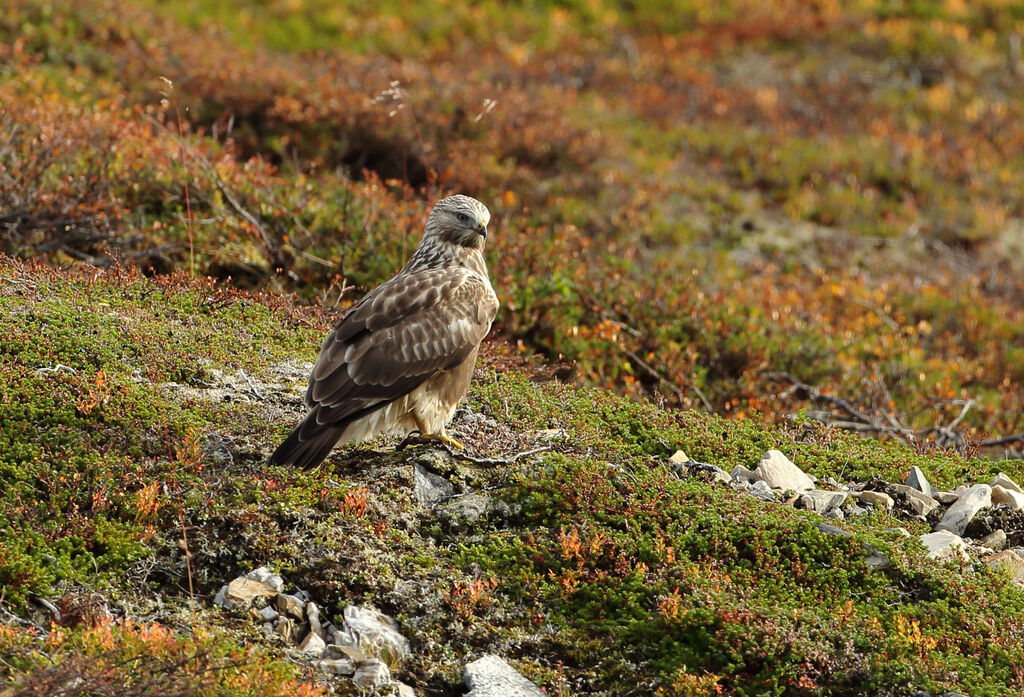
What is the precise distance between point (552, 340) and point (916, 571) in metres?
5.35

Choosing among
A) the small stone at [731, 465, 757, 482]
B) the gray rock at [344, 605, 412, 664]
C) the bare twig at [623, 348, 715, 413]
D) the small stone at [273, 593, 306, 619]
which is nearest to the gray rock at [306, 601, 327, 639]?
the small stone at [273, 593, 306, 619]

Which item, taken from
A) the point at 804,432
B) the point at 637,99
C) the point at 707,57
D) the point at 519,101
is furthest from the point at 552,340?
the point at 707,57

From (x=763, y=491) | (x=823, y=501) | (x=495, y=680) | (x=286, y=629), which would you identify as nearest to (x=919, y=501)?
(x=823, y=501)

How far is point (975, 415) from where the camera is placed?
11.4m

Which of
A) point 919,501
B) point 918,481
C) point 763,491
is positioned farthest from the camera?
point 918,481

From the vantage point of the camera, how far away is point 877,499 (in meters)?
7.72

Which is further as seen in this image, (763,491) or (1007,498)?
(1007,498)

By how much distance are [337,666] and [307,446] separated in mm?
1633

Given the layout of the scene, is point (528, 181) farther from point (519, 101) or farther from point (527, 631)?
point (527, 631)

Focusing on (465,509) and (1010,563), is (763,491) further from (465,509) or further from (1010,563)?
(465,509)

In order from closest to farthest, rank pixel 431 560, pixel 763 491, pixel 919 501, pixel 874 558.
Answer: pixel 431 560 → pixel 874 558 → pixel 763 491 → pixel 919 501

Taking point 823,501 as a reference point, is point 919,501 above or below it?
below

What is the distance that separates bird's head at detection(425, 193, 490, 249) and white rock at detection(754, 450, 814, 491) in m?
2.82

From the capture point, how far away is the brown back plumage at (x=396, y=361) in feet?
23.2
